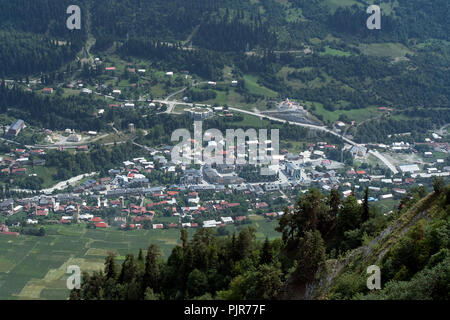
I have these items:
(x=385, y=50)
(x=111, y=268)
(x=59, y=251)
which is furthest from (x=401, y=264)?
(x=385, y=50)

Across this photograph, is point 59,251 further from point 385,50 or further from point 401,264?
point 385,50

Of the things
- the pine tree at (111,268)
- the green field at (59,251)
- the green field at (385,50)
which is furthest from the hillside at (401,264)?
the green field at (385,50)

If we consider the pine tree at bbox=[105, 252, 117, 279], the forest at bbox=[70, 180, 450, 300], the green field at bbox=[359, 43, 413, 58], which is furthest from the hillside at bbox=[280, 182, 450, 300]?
the green field at bbox=[359, 43, 413, 58]

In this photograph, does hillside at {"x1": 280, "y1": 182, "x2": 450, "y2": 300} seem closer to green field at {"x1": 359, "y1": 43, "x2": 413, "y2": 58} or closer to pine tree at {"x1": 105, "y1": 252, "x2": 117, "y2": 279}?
pine tree at {"x1": 105, "y1": 252, "x2": 117, "y2": 279}

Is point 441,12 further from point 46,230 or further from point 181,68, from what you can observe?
point 46,230

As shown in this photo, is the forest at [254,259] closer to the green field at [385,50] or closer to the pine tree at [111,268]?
the pine tree at [111,268]

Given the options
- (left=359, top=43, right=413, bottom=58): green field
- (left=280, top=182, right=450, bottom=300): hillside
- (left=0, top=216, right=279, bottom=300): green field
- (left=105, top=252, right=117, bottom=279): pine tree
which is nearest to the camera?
(left=280, top=182, right=450, bottom=300): hillside
